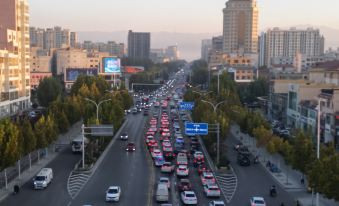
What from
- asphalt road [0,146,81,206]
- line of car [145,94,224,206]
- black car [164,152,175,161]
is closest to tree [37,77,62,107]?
line of car [145,94,224,206]

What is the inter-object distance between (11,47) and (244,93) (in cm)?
4476

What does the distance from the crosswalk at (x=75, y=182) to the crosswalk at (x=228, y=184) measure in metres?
8.77

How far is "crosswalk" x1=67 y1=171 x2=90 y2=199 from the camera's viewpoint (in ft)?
110

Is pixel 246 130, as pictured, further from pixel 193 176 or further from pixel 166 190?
pixel 166 190

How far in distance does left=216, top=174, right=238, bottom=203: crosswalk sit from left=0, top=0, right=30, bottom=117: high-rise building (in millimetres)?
39111

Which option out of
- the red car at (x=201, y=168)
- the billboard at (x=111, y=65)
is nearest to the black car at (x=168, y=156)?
the red car at (x=201, y=168)

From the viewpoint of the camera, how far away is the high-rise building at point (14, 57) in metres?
72.4

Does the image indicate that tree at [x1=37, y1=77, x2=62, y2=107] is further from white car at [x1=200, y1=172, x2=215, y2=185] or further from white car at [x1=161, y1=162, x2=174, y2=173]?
white car at [x1=200, y1=172, x2=215, y2=185]

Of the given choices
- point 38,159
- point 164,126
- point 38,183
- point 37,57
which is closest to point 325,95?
point 164,126

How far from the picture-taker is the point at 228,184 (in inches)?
1451

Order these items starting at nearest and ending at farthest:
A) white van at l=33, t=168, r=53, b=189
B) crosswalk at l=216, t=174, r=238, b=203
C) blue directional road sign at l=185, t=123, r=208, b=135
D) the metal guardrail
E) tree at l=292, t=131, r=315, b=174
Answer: tree at l=292, t=131, r=315, b=174, crosswalk at l=216, t=174, r=238, b=203, white van at l=33, t=168, r=53, b=189, the metal guardrail, blue directional road sign at l=185, t=123, r=208, b=135

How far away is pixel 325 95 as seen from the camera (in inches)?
2227

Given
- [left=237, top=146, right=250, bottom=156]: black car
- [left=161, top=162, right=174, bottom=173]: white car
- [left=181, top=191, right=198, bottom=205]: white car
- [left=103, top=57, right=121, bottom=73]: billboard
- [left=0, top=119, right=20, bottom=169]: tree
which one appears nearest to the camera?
[left=181, top=191, right=198, bottom=205]: white car

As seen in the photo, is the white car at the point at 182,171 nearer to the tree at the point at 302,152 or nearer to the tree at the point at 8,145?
the tree at the point at 302,152
